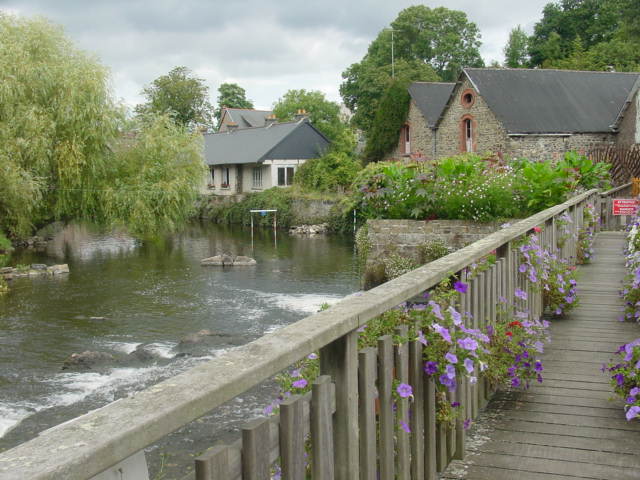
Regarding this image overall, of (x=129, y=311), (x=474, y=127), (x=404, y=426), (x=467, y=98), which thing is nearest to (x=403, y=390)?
(x=404, y=426)

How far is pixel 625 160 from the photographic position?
27.3 meters

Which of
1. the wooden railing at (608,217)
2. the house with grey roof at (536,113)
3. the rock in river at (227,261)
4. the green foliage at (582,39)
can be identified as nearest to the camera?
the wooden railing at (608,217)

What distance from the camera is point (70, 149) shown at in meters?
22.1

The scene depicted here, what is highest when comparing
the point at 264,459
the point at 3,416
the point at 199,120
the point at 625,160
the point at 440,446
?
the point at 199,120

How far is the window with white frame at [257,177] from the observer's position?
53.0 m

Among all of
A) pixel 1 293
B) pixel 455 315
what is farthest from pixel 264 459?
pixel 1 293

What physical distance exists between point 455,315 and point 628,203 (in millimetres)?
14775

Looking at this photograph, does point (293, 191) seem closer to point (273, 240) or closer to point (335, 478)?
point (273, 240)

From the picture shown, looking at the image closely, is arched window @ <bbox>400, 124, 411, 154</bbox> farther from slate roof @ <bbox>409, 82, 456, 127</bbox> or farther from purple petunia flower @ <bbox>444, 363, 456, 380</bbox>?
purple petunia flower @ <bbox>444, 363, 456, 380</bbox>

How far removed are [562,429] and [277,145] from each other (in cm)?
4821

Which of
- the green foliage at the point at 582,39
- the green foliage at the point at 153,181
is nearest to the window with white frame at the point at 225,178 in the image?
the green foliage at the point at 582,39

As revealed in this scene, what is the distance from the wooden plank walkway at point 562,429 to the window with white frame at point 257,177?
47.7 m

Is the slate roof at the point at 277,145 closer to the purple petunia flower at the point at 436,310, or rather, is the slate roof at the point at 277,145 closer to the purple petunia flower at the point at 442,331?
the purple petunia flower at the point at 436,310

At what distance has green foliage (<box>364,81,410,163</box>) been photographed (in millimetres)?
42812
